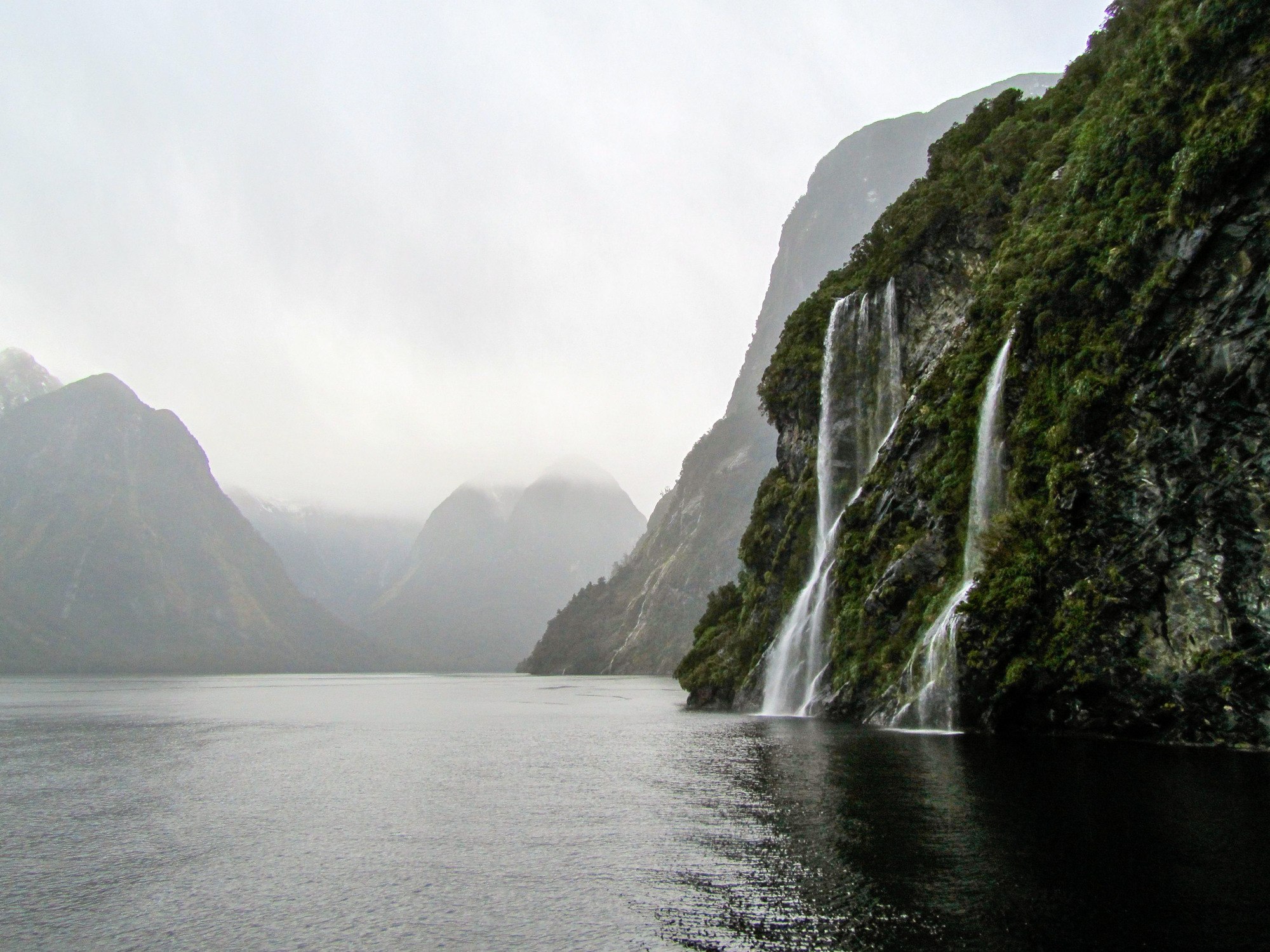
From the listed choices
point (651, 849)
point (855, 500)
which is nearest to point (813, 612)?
point (855, 500)

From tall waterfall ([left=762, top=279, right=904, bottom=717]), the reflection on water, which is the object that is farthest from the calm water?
tall waterfall ([left=762, top=279, right=904, bottom=717])

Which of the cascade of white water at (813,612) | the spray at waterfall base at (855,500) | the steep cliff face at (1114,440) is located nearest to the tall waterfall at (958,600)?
the spray at waterfall base at (855,500)

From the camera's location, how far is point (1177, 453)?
77.7 ft

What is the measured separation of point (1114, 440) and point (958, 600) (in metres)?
8.81

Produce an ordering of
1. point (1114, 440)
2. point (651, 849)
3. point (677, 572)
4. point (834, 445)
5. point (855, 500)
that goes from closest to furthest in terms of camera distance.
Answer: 1. point (651, 849)
2. point (1114, 440)
3. point (855, 500)
4. point (834, 445)
5. point (677, 572)

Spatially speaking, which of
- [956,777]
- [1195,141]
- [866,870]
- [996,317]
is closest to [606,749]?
[956,777]

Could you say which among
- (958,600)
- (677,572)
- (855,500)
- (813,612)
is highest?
(677,572)

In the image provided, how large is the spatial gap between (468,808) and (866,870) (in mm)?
9678

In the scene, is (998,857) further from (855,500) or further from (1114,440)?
(855,500)

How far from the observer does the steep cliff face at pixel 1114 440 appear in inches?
875

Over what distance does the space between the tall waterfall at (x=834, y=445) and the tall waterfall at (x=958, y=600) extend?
9216 mm

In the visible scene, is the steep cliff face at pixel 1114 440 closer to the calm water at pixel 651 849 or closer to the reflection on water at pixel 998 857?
the calm water at pixel 651 849

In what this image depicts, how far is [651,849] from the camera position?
1375 centimetres

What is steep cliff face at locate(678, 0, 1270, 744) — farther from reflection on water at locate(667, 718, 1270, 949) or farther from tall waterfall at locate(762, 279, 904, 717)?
reflection on water at locate(667, 718, 1270, 949)
